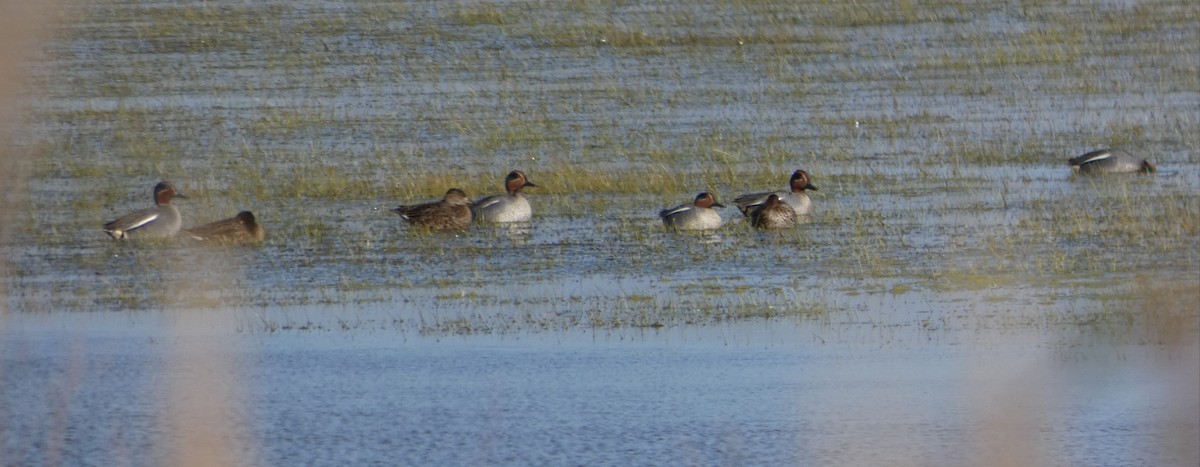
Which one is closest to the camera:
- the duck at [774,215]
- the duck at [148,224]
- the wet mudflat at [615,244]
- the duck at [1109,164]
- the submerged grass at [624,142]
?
the wet mudflat at [615,244]

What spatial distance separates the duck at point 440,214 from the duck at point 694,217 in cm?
159

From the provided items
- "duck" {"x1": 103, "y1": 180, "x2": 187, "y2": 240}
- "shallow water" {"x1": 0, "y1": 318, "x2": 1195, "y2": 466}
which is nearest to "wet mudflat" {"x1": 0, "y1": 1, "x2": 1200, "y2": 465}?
"shallow water" {"x1": 0, "y1": 318, "x2": 1195, "y2": 466}

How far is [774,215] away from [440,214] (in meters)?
2.62

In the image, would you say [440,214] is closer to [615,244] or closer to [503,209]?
[503,209]

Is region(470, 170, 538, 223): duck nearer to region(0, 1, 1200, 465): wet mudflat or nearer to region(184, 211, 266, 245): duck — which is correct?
region(0, 1, 1200, 465): wet mudflat

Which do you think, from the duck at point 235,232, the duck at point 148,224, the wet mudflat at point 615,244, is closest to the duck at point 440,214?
the wet mudflat at point 615,244

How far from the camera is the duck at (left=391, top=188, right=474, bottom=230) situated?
46.8 feet

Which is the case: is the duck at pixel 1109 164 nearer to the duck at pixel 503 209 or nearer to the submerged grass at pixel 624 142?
the submerged grass at pixel 624 142

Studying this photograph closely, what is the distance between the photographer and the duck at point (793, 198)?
47.3 feet

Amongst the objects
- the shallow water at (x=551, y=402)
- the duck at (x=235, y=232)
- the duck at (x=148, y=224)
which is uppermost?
the duck at (x=148, y=224)

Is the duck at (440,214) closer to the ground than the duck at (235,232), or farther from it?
farther from it

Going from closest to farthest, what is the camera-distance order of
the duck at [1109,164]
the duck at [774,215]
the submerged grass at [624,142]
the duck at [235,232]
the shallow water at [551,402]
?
the shallow water at [551,402]
the submerged grass at [624,142]
the duck at [235,232]
the duck at [774,215]
the duck at [1109,164]

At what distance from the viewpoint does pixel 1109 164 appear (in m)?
16.2

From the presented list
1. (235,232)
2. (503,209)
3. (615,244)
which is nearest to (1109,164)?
(615,244)
